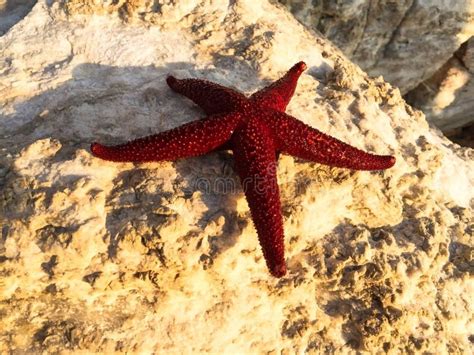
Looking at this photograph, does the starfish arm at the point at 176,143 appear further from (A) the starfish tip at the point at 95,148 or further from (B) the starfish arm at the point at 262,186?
(B) the starfish arm at the point at 262,186

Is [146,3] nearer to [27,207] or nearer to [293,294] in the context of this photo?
[27,207]

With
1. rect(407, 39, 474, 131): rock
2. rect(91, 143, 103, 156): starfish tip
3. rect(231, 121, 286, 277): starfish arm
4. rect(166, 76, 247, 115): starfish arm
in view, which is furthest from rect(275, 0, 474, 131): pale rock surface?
rect(91, 143, 103, 156): starfish tip

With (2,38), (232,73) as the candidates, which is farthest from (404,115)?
(2,38)

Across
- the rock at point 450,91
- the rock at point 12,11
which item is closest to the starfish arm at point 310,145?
the rock at point 12,11

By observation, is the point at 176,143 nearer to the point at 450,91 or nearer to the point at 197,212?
the point at 197,212

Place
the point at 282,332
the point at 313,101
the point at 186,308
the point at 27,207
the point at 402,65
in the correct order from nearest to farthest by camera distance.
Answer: the point at 27,207 < the point at 186,308 < the point at 282,332 < the point at 313,101 < the point at 402,65

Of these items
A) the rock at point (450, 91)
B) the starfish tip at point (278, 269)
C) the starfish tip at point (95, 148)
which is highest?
the starfish tip at point (95, 148)
